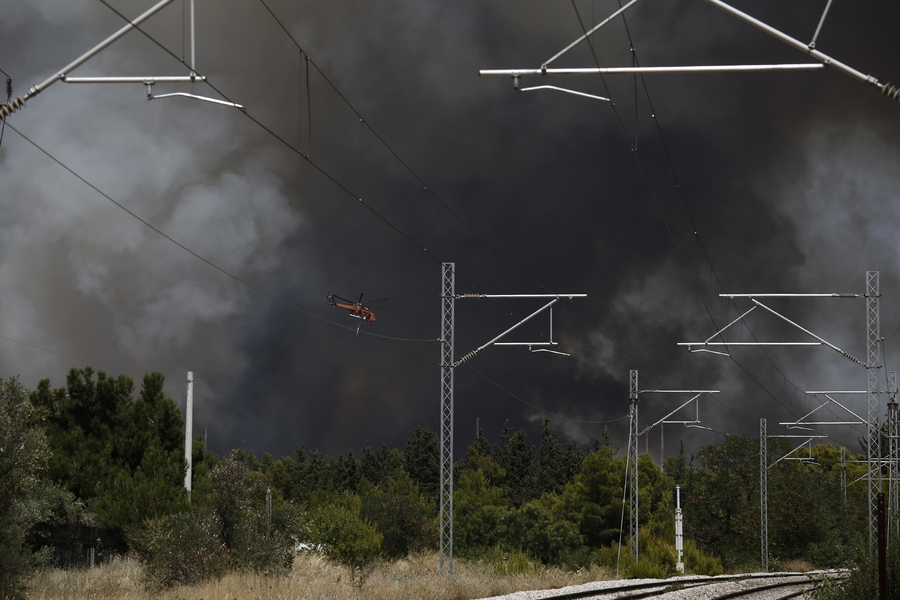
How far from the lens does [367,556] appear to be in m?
28.1

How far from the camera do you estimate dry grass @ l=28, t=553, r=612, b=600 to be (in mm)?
17281

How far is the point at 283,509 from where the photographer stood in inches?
961

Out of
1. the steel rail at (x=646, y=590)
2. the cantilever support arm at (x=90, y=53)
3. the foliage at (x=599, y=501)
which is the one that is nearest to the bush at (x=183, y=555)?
the steel rail at (x=646, y=590)

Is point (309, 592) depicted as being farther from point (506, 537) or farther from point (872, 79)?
point (506, 537)

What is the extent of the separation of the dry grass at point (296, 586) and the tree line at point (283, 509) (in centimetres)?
82

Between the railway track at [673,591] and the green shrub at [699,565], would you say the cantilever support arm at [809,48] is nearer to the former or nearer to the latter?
the railway track at [673,591]

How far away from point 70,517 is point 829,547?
42.6 m

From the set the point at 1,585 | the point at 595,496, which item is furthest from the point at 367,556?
the point at 595,496

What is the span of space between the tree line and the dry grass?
0.82 meters

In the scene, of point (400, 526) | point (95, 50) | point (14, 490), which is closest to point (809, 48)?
point (95, 50)

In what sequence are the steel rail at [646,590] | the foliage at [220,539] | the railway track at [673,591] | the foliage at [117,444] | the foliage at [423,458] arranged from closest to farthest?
the foliage at [220,539]
the railway track at [673,591]
the steel rail at [646,590]
the foliage at [117,444]
the foliage at [423,458]

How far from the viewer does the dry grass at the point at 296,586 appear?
1728cm

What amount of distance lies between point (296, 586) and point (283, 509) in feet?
19.6

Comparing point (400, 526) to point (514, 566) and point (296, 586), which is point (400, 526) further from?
point (296, 586)
